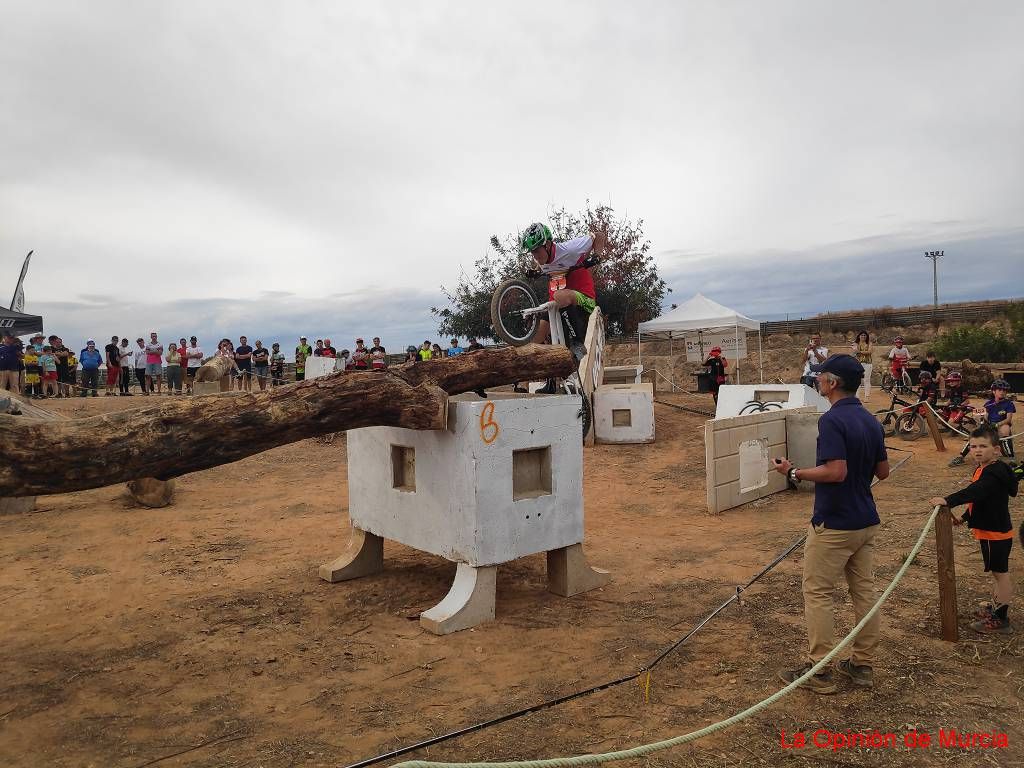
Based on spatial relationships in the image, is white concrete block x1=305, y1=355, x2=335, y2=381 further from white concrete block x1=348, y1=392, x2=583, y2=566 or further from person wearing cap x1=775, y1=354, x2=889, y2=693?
person wearing cap x1=775, y1=354, x2=889, y2=693

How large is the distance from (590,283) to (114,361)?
15781 millimetres

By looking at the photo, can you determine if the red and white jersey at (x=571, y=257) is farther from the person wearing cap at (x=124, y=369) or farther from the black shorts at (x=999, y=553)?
the person wearing cap at (x=124, y=369)

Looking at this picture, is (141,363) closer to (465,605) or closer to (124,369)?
(124,369)

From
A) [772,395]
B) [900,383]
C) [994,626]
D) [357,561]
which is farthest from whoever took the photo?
[900,383]

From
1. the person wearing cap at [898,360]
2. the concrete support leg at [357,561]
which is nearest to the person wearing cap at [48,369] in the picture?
the concrete support leg at [357,561]

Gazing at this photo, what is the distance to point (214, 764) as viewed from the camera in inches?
132

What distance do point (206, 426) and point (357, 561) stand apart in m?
2.61

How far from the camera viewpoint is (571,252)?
A: 312 inches

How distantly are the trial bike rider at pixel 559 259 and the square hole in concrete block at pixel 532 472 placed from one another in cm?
237

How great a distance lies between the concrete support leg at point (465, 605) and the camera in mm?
4984

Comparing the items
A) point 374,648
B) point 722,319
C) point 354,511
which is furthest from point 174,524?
point 722,319

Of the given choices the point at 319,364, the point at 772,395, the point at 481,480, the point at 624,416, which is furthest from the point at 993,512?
the point at 319,364

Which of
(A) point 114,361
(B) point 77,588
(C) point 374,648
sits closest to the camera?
(C) point 374,648

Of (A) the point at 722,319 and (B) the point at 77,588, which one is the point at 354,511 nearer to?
(B) the point at 77,588
